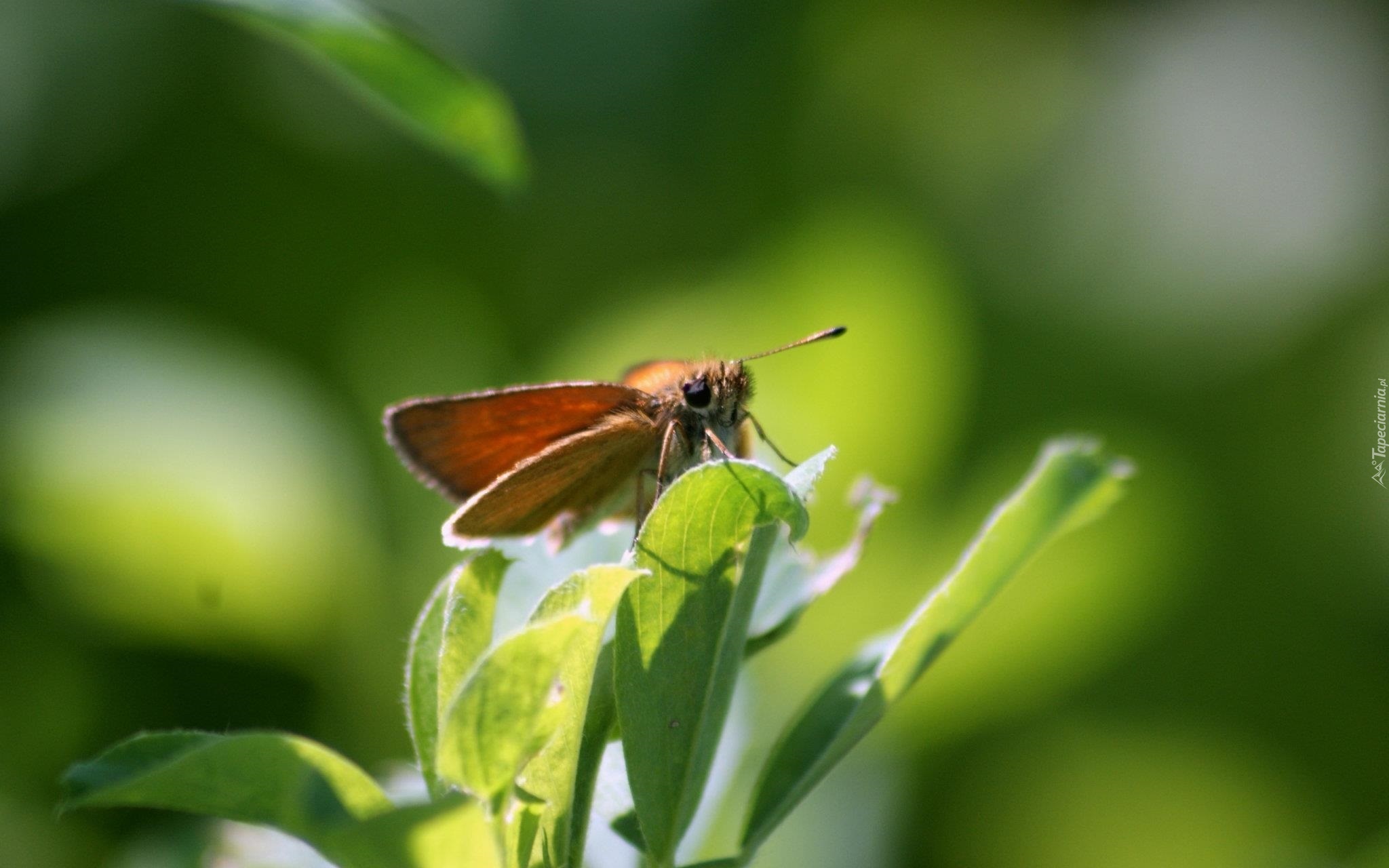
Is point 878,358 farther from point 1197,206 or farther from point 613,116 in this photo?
point 1197,206

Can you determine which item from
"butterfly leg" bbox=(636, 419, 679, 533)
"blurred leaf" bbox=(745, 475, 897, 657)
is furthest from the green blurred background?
"blurred leaf" bbox=(745, 475, 897, 657)

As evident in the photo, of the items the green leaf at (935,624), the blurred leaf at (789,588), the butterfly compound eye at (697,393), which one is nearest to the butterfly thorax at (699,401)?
the butterfly compound eye at (697,393)

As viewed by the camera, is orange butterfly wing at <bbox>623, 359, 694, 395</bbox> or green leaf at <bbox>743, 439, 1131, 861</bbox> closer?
green leaf at <bbox>743, 439, 1131, 861</bbox>

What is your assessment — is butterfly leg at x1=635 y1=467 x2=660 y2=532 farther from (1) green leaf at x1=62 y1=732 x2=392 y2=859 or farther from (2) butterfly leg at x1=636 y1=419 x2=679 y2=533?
(1) green leaf at x1=62 y1=732 x2=392 y2=859

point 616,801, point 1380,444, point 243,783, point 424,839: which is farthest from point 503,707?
point 1380,444

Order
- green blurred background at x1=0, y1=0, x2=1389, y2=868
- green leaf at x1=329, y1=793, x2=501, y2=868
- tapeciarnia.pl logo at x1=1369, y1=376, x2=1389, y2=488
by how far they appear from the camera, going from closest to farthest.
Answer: green leaf at x1=329, y1=793, x2=501, y2=868, green blurred background at x1=0, y1=0, x2=1389, y2=868, tapeciarnia.pl logo at x1=1369, y1=376, x2=1389, y2=488

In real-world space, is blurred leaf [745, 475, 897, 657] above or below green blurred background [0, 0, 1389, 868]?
below

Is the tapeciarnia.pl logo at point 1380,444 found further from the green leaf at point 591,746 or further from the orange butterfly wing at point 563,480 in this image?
the green leaf at point 591,746
